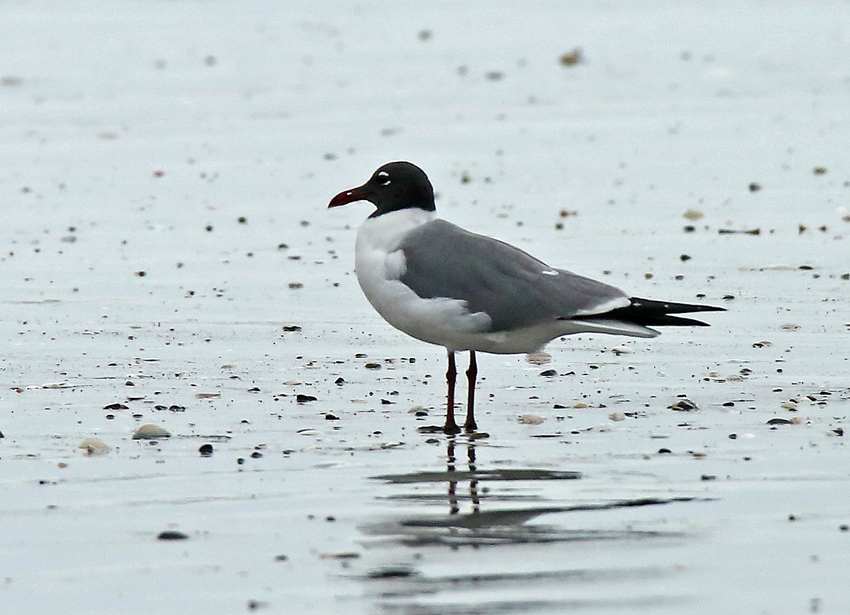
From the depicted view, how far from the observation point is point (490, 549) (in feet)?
16.0

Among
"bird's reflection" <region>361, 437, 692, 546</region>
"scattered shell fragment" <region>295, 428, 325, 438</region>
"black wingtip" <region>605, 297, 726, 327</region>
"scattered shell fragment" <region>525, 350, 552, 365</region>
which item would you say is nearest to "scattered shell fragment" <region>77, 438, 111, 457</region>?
"scattered shell fragment" <region>295, 428, 325, 438</region>

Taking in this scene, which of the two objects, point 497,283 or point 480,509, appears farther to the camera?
point 497,283

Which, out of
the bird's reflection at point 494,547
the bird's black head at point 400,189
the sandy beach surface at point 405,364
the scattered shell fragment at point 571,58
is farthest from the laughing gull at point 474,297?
the scattered shell fragment at point 571,58

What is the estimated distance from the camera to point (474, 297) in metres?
6.64

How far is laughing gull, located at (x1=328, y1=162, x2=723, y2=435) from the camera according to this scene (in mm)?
6508

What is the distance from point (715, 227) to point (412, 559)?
716 centimetres

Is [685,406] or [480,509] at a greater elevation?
[685,406]

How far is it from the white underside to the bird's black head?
0.12 meters

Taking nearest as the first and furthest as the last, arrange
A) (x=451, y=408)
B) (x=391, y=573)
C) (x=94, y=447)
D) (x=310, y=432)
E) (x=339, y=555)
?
(x=391, y=573) < (x=339, y=555) < (x=94, y=447) < (x=310, y=432) < (x=451, y=408)

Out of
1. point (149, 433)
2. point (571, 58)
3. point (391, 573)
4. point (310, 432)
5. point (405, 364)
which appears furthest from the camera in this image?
point (571, 58)

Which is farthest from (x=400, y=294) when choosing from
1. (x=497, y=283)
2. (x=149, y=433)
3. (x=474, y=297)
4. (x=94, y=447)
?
(x=94, y=447)

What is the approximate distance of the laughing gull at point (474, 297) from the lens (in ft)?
21.4

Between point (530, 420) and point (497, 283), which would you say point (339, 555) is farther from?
point (497, 283)

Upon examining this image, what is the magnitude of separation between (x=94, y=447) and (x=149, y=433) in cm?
30
